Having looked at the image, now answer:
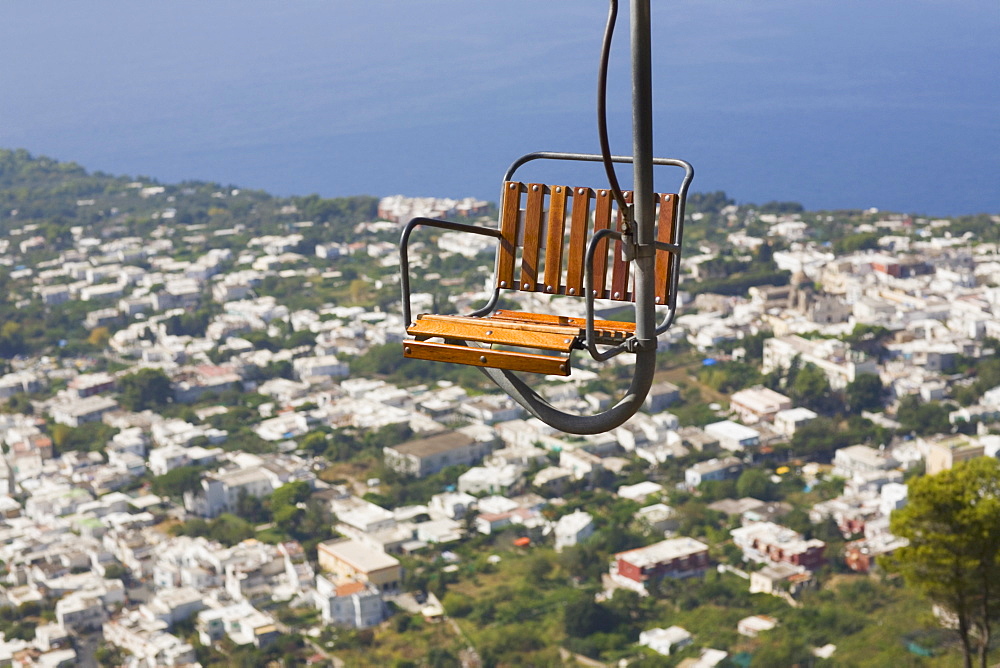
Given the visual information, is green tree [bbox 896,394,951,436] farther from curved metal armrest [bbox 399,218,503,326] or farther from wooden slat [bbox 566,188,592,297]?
curved metal armrest [bbox 399,218,503,326]

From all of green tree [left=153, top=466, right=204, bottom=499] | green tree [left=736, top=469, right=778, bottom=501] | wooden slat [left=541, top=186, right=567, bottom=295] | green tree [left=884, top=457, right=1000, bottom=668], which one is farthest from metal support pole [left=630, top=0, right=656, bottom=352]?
green tree [left=153, top=466, right=204, bottom=499]

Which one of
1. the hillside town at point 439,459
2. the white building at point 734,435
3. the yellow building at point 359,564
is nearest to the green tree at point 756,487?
the hillside town at point 439,459

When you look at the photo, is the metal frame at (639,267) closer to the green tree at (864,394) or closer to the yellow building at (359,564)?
the yellow building at (359,564)

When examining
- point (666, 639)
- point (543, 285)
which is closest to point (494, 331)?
Result: point (543, 285)

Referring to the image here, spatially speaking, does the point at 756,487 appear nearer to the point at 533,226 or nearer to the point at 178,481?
the point at 178,481

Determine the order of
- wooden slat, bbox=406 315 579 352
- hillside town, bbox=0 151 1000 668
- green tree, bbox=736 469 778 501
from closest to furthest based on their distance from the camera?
wooden slat, bbox=406 315 579 352, hillside town, bbox=0 151 1000 668, green tree, bbox=736 469 778 501

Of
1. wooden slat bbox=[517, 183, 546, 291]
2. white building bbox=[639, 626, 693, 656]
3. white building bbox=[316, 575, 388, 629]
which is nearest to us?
wooden slat bbox=[517, 183, 546, 291]

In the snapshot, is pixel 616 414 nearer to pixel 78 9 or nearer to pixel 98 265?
pixel 98 265
